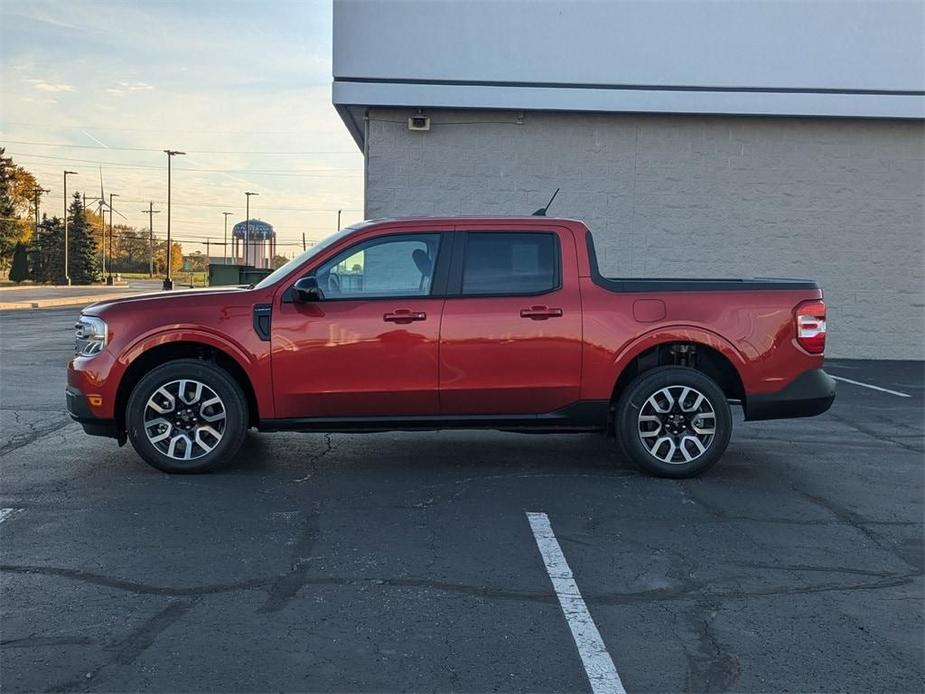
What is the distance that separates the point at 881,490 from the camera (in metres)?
6.30

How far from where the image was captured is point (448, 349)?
20.3 feet

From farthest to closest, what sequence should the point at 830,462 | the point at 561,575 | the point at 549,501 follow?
the point at 830,462, the point at 549,501, the point at 561,575

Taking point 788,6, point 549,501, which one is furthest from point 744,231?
point 549,501

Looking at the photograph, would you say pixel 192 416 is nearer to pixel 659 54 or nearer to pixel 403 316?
pixel 403 316

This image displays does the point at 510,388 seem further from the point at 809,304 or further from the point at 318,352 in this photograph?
the point at 809,304

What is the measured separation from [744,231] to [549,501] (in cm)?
956

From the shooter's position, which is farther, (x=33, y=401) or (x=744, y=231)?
(x=744, y=231)

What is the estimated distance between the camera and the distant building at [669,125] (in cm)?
1334

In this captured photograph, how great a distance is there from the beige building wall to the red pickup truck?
23.8 ft

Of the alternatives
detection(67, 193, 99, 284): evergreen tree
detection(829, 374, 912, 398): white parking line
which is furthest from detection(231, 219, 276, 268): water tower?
Result: detection(829, 374, 912, 398): white parking line

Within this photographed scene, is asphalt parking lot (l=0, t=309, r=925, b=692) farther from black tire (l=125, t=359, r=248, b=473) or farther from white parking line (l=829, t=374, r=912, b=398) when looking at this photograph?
white parking line (l=829, t=374, r=912, b=398)

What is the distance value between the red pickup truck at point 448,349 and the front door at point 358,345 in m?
0.01

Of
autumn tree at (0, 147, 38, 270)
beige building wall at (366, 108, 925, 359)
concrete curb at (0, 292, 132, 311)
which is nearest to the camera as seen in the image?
beige building wall at (366, 108, 925, 359)

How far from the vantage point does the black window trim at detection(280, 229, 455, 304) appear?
6.20 meters
